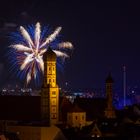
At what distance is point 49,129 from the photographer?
75750 mm

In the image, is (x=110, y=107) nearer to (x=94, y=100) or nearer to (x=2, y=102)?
(x=94, y=100)

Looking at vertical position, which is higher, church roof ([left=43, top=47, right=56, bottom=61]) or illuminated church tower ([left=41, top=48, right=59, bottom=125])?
church roof ([left=43, top=47, right=56, bottom=61])

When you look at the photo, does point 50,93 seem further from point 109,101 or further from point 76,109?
point 109,101

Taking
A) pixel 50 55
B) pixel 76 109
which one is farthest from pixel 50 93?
pixel 76 109

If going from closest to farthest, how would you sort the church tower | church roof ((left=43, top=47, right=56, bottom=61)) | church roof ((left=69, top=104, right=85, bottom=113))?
1. church roof ((left=43, top=47, right=56, bottom=61))
2. church roof ((left=69, top=104, right=85, bottom=113))
3. the church tower

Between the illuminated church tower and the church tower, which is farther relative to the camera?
the church tower

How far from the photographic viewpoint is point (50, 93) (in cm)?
8181

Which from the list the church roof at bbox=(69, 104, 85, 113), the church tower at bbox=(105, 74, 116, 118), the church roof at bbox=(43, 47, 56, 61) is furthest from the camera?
the church tower at bbox=(105, 74, 116, 118)

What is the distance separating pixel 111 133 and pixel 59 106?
9783mm

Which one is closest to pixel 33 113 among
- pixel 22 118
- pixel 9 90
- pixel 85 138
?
pixel 22 118

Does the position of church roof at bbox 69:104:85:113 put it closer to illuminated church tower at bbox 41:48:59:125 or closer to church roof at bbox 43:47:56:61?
illuminated church tower at bbox 41:48:59:125

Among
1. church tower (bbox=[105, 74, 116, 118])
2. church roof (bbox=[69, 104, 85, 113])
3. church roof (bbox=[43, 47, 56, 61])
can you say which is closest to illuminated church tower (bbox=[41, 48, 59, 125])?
church roof (bbox=[43, 47, 56, 61])

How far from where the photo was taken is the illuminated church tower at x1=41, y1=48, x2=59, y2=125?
265 ft

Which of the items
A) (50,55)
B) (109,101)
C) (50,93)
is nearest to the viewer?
(50,55)
